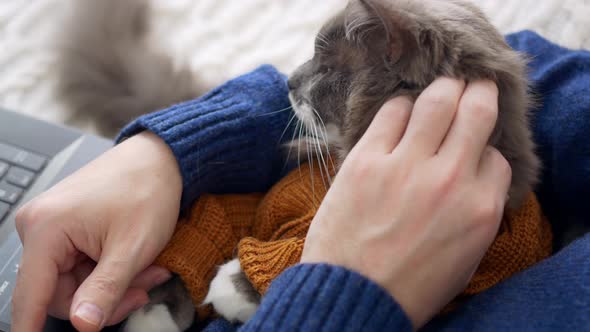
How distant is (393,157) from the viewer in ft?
1.87

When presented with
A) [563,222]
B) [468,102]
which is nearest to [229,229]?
[468,102]

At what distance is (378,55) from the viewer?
662mm

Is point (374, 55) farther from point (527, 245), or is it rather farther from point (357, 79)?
point (527, 245)

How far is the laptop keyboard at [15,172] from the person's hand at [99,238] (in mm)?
162

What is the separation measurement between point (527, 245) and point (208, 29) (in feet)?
2.90

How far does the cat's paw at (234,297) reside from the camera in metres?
0.68

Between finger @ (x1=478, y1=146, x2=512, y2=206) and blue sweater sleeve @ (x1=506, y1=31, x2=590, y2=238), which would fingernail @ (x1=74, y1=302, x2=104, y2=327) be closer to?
finger @ (x1=478, y1=146, x2=512, y2=206)

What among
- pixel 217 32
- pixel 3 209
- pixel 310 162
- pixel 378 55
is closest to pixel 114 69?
pixel 217 32

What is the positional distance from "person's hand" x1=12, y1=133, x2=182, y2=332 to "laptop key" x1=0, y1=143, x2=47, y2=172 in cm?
18

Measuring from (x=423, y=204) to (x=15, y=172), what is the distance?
640 mm

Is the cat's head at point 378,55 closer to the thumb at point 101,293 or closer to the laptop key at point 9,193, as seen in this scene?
the thumb at point 101,293

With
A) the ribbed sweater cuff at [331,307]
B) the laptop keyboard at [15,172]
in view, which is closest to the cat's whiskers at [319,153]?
the ribbed sweater cuff at [331,307]

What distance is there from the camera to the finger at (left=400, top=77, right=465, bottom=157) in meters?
0.57

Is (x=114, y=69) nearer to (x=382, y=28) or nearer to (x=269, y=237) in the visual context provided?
(x=269, y=237)
